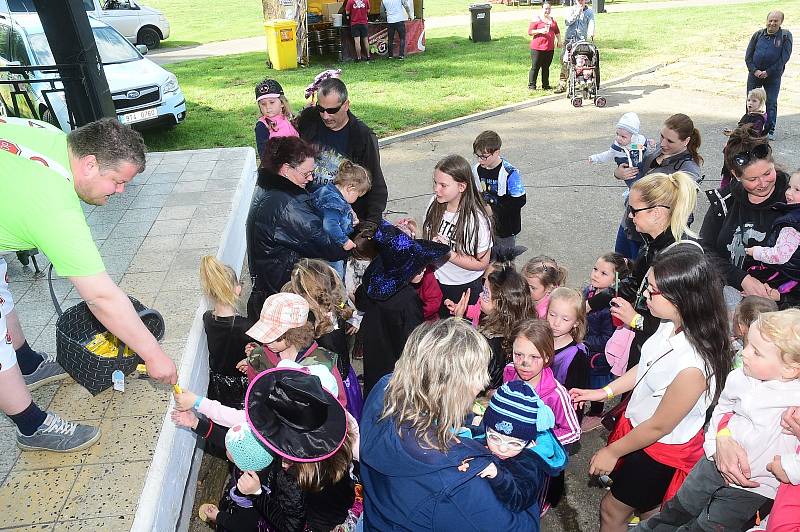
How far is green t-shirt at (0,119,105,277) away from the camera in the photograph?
9.16 ft

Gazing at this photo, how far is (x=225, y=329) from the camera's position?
394 centimetres

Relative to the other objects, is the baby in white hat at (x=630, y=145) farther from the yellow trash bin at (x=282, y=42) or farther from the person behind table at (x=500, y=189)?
the yellow trash bin at (x=282, y=42)

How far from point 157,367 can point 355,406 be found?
3.74 ft

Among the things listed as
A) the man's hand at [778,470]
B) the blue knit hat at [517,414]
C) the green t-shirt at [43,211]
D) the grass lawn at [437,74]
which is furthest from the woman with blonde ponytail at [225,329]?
the grass lawn at [437,74]

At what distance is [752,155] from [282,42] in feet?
45.4

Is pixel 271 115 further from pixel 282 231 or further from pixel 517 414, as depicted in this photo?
pixel 517 414

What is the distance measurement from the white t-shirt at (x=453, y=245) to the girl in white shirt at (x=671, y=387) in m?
1.49

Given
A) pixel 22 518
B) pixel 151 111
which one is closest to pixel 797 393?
pixel 22 518

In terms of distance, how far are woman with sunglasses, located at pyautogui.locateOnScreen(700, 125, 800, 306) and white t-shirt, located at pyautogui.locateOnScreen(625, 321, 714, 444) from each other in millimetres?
1572

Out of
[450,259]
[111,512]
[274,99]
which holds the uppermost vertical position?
[274,99]

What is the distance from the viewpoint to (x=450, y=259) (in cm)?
447

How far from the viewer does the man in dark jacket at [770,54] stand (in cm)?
951

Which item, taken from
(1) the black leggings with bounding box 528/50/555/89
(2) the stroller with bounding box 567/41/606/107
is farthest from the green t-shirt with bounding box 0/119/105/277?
(1) the black leggings with bounding box 528/50/555/89

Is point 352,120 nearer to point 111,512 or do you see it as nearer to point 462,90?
point 111,512
